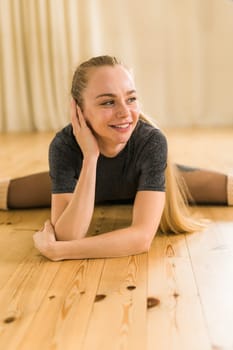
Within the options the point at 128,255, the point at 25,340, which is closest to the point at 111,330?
the point at 25,340

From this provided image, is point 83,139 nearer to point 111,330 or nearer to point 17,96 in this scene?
point 111,330

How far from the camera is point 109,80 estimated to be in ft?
5.08

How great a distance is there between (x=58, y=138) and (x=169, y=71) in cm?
335

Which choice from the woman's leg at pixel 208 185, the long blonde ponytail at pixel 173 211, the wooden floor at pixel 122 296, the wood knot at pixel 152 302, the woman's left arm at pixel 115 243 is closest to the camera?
the wooden floor at pixel 122 296

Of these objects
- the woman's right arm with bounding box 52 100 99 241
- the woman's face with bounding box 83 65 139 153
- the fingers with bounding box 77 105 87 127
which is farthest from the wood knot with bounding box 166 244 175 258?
the fingers with bounding box 77 105 87 127

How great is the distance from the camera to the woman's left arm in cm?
154

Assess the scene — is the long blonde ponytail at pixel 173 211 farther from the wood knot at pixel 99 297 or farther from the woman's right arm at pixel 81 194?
the wood knot at pixel 99 297

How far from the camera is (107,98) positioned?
1541 mm

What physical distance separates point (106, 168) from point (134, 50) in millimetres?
3360

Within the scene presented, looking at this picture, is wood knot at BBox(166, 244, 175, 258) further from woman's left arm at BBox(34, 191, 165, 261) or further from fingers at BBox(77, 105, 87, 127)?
fingers at BBox(77, 105, 87, 127)

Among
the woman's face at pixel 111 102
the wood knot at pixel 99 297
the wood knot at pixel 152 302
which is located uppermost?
the woman's face at pixel 111 102

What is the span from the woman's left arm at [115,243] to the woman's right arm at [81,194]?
43 mm

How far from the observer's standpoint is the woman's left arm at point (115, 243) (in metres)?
1.54

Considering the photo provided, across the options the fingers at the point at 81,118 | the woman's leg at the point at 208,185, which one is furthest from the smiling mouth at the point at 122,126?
the woman's leg at the point at 208,185
